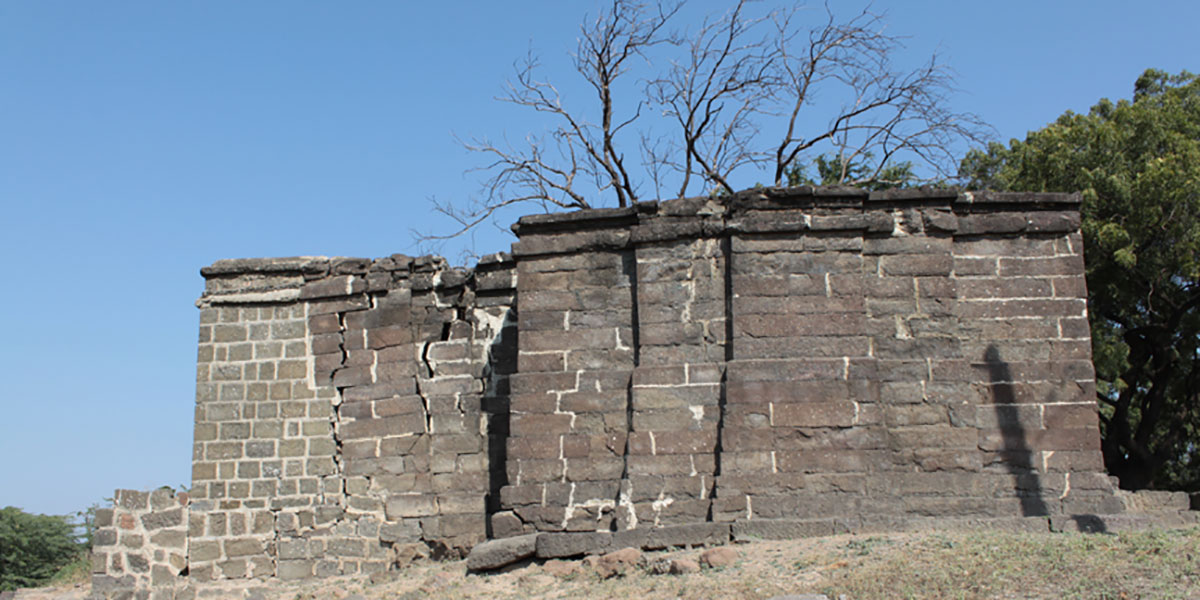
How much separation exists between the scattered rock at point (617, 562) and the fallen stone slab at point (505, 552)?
2.43 feet

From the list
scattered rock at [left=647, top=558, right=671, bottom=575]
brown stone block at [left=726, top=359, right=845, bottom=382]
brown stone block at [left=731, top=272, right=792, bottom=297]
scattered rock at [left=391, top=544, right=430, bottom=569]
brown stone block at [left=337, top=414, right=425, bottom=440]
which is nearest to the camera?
scattered rock at [left=647, top=558, right=671, bottom=575]

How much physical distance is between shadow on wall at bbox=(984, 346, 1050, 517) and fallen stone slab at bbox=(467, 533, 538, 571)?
12.8 feet

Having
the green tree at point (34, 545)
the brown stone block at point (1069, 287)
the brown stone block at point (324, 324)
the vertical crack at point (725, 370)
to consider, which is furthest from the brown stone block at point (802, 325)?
the green tree at point (34, 545)

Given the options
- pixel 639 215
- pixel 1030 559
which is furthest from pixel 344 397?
pixel 1030 559

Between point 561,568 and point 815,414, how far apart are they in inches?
92.0

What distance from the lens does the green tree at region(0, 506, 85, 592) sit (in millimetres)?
16156

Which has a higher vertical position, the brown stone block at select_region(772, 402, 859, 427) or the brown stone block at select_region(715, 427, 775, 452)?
the brown stone block at select_region(772, 402, 859, 427)

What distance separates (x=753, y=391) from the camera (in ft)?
29.4

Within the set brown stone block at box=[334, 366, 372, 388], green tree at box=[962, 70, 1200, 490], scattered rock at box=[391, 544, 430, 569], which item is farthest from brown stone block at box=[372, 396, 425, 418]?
green tree at box=[962, 70, 1200, 490]

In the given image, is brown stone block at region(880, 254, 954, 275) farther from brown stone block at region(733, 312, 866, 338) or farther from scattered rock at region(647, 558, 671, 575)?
scattered rock at region(647, 558, 671, 575)

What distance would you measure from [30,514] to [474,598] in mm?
11317

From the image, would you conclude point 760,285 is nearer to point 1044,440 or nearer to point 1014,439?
point 1014,439

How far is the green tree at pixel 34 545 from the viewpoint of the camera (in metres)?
16.2

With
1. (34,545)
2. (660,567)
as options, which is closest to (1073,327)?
(660,567)
